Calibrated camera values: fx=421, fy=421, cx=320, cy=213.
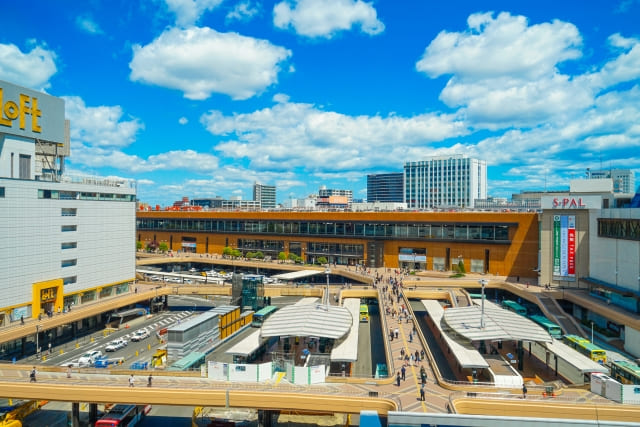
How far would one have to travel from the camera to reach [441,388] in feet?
96.8

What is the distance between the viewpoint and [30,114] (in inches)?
1986

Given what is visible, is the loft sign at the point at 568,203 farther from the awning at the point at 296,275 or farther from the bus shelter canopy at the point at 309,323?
the awning at the point at 296,275

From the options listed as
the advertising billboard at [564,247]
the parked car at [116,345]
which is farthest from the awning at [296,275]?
the advertising billboard at [564,247]

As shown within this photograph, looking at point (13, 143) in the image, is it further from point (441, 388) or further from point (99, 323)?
point (441, 388)

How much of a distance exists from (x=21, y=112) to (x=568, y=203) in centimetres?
7209

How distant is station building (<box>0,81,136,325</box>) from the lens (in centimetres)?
4634

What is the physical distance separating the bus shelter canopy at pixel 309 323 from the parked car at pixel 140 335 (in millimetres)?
20269

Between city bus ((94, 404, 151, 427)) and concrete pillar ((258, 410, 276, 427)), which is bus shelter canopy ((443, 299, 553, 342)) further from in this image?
city bus ((94, 404, 151, 427))

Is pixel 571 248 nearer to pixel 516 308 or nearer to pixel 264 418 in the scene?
pixel 516 308

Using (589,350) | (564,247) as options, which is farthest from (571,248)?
(589,350)

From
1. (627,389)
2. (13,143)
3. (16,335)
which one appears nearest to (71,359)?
(16,335)

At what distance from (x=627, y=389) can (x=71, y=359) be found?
49580mm

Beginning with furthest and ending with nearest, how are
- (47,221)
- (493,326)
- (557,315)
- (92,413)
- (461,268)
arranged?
(461,268), (557,315), (47,221), (493,326), (92,413)

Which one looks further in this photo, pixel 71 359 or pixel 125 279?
pixel 125 279
